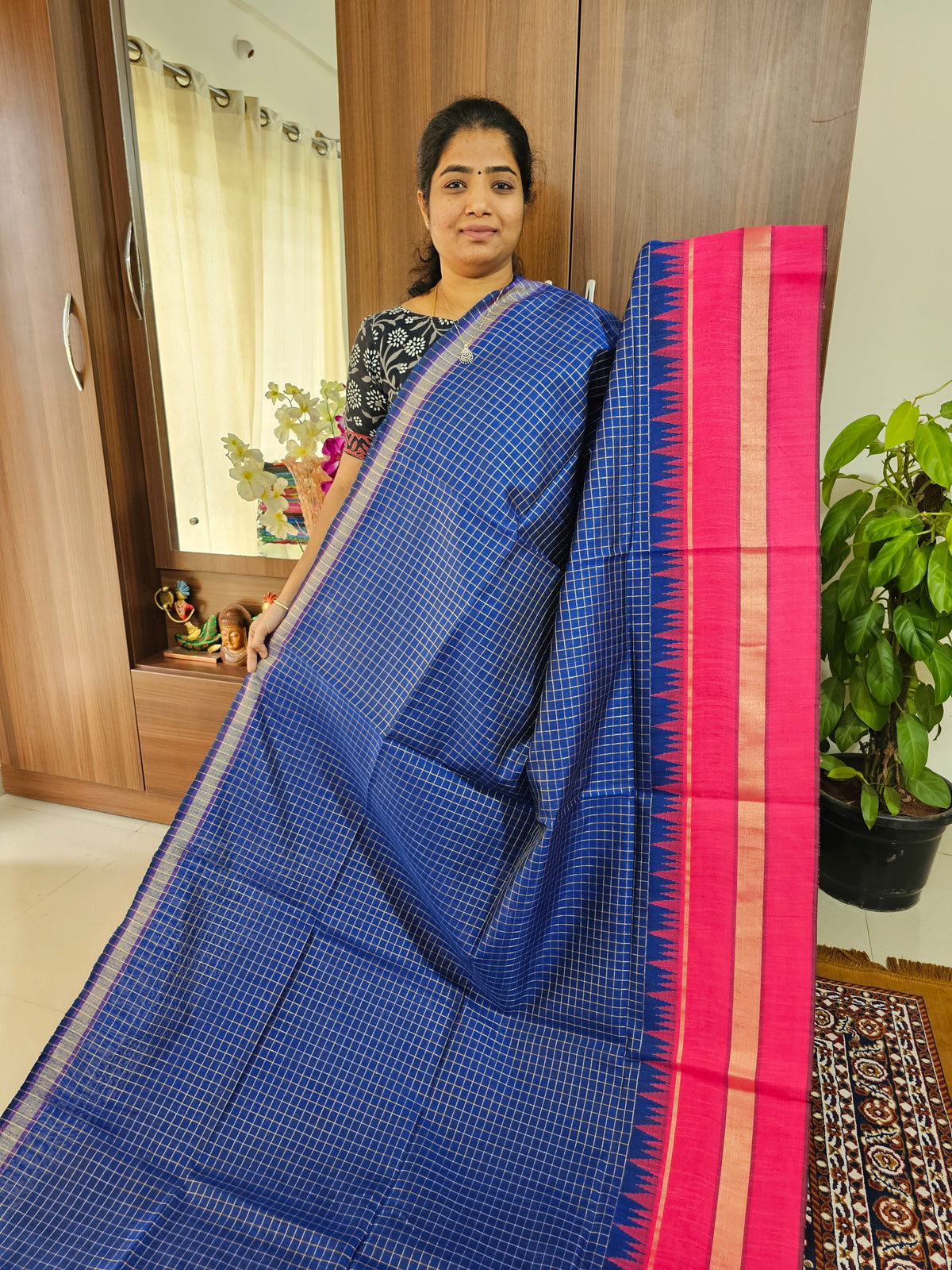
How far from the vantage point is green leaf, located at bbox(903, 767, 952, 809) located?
169 cm

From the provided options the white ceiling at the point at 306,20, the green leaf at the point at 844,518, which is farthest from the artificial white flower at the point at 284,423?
the green leaf at the point at 844,518

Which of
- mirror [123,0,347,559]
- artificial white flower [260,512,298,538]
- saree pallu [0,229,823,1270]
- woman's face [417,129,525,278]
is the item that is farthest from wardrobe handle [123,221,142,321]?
saree pallu [0,229,823,1270]

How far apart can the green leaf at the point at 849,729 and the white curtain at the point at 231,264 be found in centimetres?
140

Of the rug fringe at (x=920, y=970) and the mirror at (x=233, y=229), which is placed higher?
the mirror at (x=233, y=229)

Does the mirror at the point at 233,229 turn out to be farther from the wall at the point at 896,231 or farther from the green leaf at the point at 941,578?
the green leaf at the point at 941,578

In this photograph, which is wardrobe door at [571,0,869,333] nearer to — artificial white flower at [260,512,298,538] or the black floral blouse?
the black floral blouse

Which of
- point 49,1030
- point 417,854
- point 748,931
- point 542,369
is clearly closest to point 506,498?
point 542,369

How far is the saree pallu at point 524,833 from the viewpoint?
3.02 feet

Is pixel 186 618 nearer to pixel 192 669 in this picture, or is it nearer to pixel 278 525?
pixel 192 669

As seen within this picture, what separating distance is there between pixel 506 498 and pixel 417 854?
0.47m

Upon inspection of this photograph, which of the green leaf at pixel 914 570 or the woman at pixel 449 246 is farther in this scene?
the green leaf at pixel 914 570

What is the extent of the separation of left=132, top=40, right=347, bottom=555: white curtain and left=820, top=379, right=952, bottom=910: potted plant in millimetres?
1209

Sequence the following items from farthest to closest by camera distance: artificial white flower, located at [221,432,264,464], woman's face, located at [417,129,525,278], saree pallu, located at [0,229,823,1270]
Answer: artificial white flower, located at [221,432,264,464] → woman's face, located at [417,129,525,278] → saree pallu, located at [0,229,823,1270]

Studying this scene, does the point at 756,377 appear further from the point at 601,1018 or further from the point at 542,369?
the point at 601,1018
